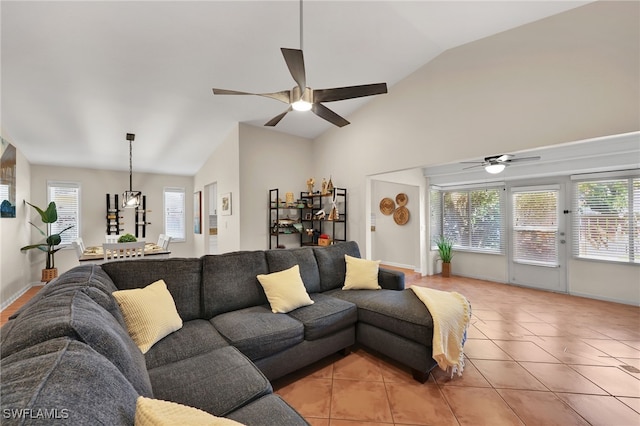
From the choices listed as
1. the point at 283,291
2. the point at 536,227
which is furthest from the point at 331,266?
the point at 536,227

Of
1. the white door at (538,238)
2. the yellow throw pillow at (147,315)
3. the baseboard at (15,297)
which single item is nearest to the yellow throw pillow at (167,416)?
the yellow throw pillow at (147,315)

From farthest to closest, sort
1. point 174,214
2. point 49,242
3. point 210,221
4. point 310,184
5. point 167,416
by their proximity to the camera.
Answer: point 174,214 < point 210,221 < point 310,184 < point 49,242 < point 167,416

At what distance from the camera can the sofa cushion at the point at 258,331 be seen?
184 cm

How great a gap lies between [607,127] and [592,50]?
0.73 metres

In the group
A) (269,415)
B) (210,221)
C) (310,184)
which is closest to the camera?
(269,415)

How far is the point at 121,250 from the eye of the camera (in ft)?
11.9

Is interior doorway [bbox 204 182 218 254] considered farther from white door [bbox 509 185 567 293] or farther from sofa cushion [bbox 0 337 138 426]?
white door [bbox 509 185 567 293]

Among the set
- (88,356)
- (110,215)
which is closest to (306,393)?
(88,356)

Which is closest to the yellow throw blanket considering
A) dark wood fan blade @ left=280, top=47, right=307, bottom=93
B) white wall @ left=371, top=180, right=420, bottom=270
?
dark wood fan blade @ left=280, top=47, right=307, bottom=93

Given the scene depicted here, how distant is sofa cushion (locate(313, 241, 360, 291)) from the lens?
9.93 ft

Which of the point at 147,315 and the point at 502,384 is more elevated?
the point at 147,315

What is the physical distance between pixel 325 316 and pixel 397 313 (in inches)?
24.7

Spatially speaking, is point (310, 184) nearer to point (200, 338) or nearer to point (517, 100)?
point (517, 100)

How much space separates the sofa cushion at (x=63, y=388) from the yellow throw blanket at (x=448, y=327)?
78.3 inches
